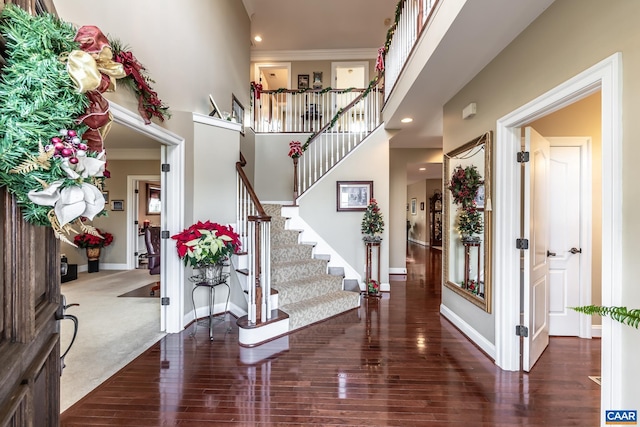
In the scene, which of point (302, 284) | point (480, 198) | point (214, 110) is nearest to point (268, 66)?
point (214, 110)

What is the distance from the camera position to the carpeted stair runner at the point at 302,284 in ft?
11.0

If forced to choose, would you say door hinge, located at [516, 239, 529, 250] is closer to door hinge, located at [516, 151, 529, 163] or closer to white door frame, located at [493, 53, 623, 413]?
white door frame, located at [493, 53, 623, 413]

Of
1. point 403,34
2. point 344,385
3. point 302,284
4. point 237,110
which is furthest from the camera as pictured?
point 237,110

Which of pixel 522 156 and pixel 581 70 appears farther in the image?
pixel 522 156

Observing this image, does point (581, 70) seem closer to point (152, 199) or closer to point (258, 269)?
point (258, 269)

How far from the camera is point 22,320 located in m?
0.89

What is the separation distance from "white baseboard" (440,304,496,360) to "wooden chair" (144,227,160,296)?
451cm

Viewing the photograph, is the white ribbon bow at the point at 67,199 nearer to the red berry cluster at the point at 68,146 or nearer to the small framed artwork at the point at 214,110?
the red berry cluster at the point at 68,146

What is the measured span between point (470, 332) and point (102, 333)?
407cm

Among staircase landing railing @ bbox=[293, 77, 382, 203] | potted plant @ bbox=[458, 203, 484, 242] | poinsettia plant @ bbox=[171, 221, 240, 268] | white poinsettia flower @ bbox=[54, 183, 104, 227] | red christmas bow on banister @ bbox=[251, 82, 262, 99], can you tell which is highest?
red christmas bow on banister @ bbox=[251, 82, 262, 99]

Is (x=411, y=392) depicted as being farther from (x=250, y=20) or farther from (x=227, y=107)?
(x=250, y=20)

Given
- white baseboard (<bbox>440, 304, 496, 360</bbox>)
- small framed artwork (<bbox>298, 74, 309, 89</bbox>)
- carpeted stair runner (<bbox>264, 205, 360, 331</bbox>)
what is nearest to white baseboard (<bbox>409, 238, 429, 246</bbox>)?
small framed artwork (<bbox>298, 74, 309, 89</bbox>)

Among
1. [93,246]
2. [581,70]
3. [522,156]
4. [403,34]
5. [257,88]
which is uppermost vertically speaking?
[257,88]

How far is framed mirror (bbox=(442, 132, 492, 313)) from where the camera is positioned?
106 inches
